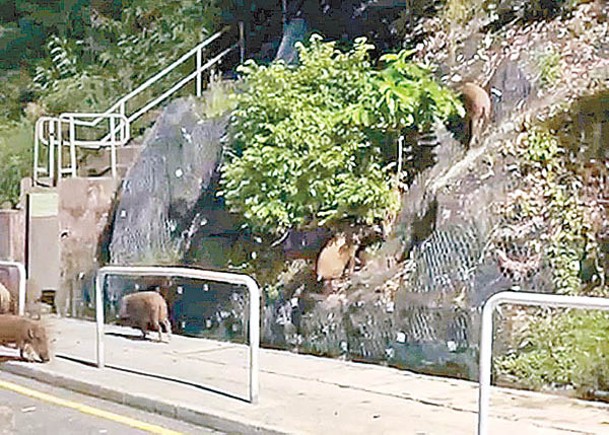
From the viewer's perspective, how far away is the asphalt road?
23.9ft

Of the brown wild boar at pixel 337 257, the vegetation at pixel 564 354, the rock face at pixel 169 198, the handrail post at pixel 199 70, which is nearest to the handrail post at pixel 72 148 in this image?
the rock face at pixel 169 198

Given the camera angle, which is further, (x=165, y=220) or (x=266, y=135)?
(x=165, y=220)

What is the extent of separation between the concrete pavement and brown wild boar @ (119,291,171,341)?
0.62 metres

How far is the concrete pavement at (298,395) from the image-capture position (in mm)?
7023

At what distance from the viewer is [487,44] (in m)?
9.70

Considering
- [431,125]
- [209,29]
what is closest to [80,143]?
[209,29]

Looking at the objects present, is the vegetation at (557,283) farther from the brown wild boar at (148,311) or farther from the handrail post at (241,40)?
the handrail post at (241,40)

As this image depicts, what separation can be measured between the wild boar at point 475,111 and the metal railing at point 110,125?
430cm

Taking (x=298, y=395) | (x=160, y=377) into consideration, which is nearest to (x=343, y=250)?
(x=160, y=377)

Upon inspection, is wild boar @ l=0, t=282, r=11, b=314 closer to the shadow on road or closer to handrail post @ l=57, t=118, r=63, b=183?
the shadow on road

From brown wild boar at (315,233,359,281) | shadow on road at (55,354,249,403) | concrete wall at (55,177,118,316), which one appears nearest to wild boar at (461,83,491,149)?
brown wild boar at (315,233,359,281)

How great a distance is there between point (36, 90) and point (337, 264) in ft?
27.3

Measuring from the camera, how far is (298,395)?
313 inches

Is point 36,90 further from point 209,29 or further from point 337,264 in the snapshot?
point 337,264
